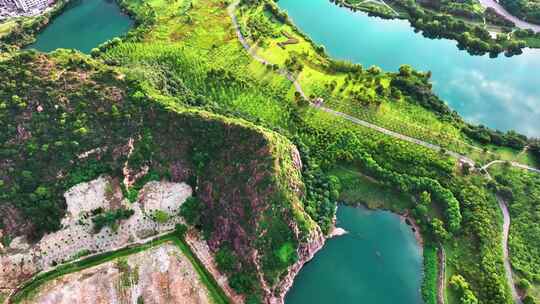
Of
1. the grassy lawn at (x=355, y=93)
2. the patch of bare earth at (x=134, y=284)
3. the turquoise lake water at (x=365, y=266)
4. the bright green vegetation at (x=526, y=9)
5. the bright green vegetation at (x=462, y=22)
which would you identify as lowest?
the patch of bare earth at (x=134, y=284)

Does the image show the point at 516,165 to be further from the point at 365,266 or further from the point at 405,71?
the point at 365,266

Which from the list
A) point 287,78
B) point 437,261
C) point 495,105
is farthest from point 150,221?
point 495,105

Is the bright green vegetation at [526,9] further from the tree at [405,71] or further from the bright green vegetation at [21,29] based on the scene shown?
the bright green vegetation at [21,29]

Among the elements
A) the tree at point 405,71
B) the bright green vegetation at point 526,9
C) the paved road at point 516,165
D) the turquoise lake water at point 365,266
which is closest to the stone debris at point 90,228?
the turquoise lake water at point 365,266

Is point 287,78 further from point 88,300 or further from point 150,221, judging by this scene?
point 88,300

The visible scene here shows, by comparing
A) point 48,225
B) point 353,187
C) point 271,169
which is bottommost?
point 48,225

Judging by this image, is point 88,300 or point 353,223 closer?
point 88,300

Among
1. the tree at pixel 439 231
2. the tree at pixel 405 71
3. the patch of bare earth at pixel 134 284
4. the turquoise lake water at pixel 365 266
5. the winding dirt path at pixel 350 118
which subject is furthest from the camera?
the tree at pixel 405 71
